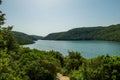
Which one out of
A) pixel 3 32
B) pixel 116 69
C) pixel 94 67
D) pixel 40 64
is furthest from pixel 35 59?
pixel 3 32

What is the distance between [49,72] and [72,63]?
63.6ft

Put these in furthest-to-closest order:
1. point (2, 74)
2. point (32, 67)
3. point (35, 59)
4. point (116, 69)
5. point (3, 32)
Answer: point (35, 59) → point (32, 67) → point (116, 69) → point (3, 32) → point (2, 74)

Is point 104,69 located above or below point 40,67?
above

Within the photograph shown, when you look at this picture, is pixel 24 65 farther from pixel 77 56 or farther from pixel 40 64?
pixel 77 56

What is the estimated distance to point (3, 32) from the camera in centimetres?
2177

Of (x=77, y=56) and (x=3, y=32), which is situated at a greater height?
(x=3, y=32)

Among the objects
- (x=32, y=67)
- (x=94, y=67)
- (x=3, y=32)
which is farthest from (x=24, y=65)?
(x=3, y=32)

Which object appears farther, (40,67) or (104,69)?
(40,67)

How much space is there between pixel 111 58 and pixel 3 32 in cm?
1662

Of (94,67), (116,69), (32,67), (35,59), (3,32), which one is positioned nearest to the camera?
(3,32)

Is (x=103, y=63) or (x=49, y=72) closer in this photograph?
(x=103, y=63)

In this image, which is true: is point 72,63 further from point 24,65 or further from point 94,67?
point 94,67

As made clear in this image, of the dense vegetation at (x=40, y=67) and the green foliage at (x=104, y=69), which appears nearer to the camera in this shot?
the dense vegetation at (x=40, y=67)

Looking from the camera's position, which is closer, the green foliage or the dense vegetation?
the dense vegetation
